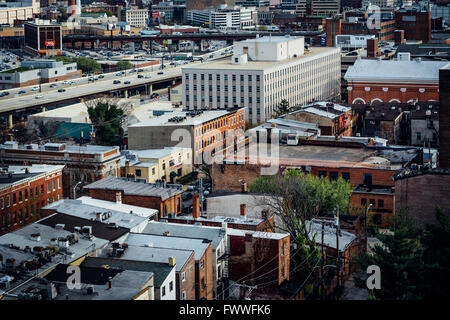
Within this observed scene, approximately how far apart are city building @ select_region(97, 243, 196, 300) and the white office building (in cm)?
4378

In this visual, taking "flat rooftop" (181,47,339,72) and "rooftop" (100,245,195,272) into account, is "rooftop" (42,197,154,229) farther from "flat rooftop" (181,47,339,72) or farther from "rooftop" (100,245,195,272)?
"flat rooftop" (181,47,339,72)

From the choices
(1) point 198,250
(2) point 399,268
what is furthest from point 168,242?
(2) point 399,268

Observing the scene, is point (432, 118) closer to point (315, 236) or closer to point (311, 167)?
point (311, 167)

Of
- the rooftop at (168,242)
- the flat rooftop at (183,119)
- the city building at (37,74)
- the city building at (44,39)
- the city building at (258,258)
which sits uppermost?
the city building at (44,39)

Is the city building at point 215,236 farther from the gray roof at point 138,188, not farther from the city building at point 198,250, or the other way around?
the gray roof at point 138,188

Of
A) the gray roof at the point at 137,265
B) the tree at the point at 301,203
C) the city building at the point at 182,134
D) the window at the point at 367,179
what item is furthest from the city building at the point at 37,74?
the gray roof at the point at 137,265

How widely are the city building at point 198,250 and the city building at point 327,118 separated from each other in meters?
31.6

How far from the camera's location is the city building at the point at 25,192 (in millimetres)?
42000

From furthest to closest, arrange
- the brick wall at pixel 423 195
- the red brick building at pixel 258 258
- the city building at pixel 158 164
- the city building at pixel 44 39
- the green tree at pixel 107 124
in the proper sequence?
the city building at pixel 44 39
the green tree at pixel 107 124
the city building at pixel 158 164
the brick wall at pixel 423 195
the red brick building at pixel 258 258

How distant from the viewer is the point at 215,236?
31.3 meters

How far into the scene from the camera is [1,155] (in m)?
51.7

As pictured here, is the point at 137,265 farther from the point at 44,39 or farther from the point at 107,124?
the point at 44,39
